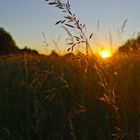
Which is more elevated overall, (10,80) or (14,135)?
(10,80)

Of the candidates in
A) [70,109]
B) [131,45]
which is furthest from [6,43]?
[70,109]

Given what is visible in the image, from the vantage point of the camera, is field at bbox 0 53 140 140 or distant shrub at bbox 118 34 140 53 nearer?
field at bbox 0 53 140 140

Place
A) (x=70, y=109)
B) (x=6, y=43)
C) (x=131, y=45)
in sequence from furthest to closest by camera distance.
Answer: (x=6, y=43) < (x=131, y=45) < (x=70, y=109)

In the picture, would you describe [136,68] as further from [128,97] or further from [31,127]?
[31,127]

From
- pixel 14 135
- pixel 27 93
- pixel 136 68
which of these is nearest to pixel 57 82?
pixel 27 93

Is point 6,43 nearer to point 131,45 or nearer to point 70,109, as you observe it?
point 131,45

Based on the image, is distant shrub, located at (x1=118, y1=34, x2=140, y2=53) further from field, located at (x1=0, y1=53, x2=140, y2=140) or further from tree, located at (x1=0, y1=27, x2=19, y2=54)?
tree, located at (x1=0, y1=27, x2=19, y2=54)

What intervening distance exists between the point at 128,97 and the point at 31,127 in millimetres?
1061

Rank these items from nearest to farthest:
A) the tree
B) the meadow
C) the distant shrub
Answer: the meadow, the distant shrub, the tree

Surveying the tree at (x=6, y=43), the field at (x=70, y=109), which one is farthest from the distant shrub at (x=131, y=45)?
the tree at (x=6, y=43)

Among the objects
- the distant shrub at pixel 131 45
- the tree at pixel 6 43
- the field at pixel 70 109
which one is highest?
the tree at pixel 6 43

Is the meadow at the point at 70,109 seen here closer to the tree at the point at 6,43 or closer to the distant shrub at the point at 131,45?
the distant shrub at the point at 131,45

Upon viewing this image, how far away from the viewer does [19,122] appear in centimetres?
376

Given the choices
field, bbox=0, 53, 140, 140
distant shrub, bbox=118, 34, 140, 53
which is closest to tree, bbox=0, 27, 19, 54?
distant shrub, bbox=118, 34, 140, 53
